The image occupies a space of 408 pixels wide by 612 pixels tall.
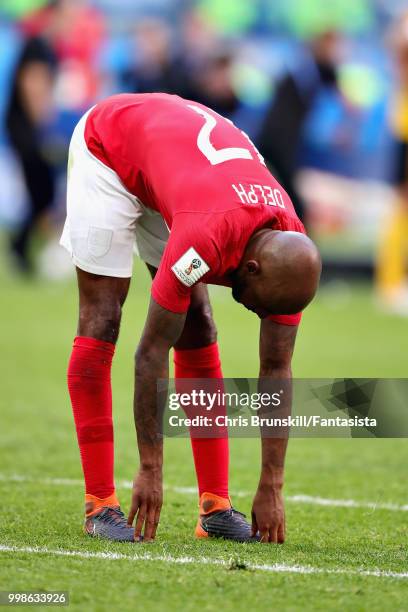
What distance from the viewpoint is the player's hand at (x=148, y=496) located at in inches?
189

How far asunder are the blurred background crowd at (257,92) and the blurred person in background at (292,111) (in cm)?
2

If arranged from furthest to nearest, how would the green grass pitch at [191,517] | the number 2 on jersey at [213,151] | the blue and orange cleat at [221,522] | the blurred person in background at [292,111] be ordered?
the blurred person in background at [292,111] → the blue and orange cleat at [221,522] → the number 2 on jersey at [213,151] → the green grass pitch at [191,517]

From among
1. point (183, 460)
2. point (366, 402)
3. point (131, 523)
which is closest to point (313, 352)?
point (183, 460)

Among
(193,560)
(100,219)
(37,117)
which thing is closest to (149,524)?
(193,560)

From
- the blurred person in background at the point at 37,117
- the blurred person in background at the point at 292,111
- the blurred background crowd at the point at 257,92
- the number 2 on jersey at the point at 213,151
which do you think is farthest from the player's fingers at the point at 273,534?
the blurred person in background at the point at 37,117

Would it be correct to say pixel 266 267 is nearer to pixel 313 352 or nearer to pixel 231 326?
pixel 313 352

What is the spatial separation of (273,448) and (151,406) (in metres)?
0.59

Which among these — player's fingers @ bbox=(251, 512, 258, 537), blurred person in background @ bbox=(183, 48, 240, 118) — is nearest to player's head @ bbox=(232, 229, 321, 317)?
player's fingers @ bbox=(251, 512, 258, 537)

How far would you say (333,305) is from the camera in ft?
50.5

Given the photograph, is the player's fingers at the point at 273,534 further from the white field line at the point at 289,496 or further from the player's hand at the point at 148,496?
the white field line at the point at 289,496

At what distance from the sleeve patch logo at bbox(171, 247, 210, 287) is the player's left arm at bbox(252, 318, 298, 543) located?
0.53 metres

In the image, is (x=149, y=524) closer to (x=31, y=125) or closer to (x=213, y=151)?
(x=213, y=151)

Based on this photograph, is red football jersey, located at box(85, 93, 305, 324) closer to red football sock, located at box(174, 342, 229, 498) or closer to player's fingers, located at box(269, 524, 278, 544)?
red football sock, located at box(174, 342, 229, 498)

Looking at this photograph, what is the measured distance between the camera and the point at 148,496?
4797mm
